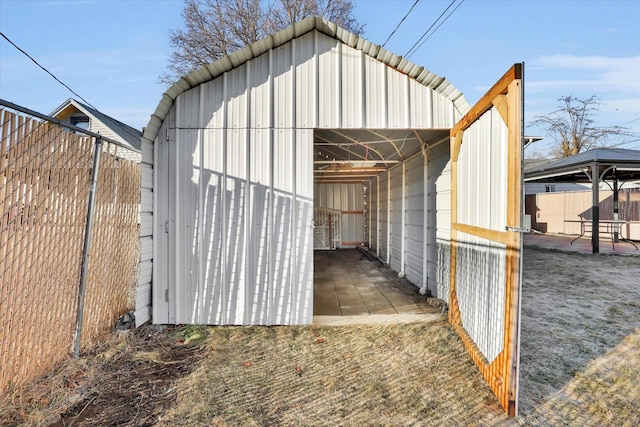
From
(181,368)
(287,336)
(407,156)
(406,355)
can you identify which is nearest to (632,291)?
(407,156)

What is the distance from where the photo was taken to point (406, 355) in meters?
2.89

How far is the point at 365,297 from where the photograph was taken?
4.73 meters

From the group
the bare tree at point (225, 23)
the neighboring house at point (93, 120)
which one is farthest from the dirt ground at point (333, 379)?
the bare tree at point (225, 23)

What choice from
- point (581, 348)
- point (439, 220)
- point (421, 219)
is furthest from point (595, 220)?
point (581, 348)

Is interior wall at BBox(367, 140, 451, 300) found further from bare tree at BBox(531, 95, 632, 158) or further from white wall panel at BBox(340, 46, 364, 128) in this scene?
bare tree at BBox(531, 95, 632, 158)

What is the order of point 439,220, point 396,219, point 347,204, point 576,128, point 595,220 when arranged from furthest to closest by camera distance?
point 576,128 < point 347,204 < point 595,220 < point 396,219 < point 439,220

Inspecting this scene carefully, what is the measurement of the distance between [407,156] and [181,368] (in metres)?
4.72

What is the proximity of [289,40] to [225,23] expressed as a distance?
1075 centimetres

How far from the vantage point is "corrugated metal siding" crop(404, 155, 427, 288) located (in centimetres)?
511

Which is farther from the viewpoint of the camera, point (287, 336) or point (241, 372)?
point (287, 336)

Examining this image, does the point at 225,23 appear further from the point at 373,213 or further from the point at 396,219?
the point at 396,219

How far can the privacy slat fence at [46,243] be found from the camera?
6.70 feet

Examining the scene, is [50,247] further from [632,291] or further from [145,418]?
[632,291]

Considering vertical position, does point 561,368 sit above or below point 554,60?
below
